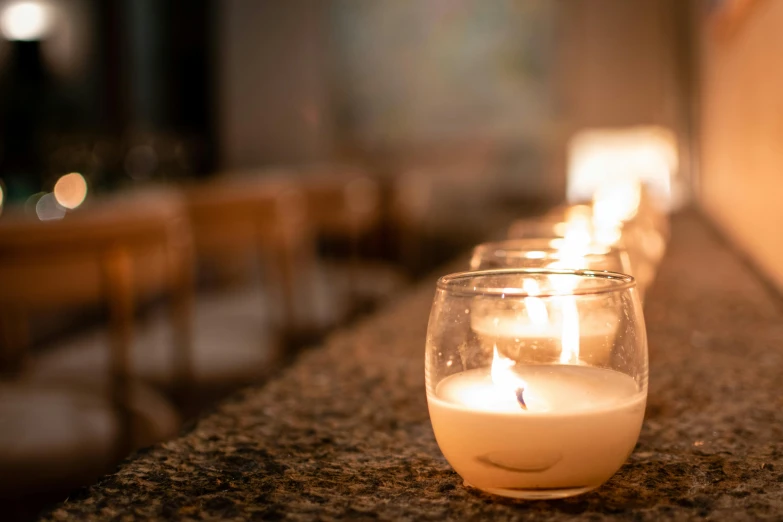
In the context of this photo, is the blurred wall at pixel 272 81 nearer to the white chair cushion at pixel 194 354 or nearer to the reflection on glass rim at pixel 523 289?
the white chair cushion at pixel 194 354

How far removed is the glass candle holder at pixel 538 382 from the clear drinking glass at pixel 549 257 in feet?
0.40

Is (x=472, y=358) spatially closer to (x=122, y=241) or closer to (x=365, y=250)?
(x=122, y=241)

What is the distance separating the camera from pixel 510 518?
0.44m

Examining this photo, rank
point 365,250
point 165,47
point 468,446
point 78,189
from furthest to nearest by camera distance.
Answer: point 165,47, point 365,250, point 78,189, point 468,446

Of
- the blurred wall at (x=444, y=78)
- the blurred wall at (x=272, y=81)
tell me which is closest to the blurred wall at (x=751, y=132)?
the blurred wall at (x=444, y=78)

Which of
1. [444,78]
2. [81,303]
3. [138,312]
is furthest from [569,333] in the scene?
[444,78]

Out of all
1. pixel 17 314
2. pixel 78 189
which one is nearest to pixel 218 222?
pixel 17 314

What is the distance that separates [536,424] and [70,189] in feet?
10.8

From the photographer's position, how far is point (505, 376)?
47 cm

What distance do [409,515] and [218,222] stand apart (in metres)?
1.94

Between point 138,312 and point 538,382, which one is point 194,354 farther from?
point 538,382

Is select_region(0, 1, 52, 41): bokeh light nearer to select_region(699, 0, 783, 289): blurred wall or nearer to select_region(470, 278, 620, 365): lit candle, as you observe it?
select_region(699, 0, 783, 289): blurred wall

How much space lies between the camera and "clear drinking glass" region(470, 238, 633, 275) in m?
0.62

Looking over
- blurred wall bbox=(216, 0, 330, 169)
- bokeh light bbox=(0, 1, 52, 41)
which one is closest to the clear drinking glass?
bokeh light bbox=(0, 1, 52, 41)
